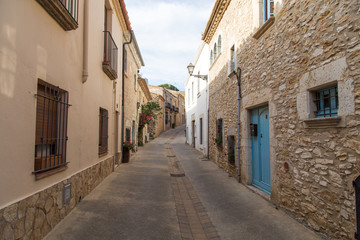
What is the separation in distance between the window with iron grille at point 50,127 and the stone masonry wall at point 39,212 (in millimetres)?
386

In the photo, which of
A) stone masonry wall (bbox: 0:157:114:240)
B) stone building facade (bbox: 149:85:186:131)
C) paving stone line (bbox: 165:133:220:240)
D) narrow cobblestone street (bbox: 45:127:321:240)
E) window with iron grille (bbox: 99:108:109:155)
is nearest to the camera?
stone masonry wall (bbox: 0:157:114:240)

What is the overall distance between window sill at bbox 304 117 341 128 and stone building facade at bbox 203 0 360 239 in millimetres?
14

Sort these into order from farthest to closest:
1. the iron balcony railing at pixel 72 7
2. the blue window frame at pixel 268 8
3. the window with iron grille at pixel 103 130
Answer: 1. the window with iron grille at pixel 103 130
2. the blue window frame at pixel 268 8
3. the iron balcony railing at pixel 72 7

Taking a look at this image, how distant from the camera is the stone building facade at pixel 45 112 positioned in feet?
7.73

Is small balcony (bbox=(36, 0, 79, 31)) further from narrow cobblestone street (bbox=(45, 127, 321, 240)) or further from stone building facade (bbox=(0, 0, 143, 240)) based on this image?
narrow cobblestone street (bbox=(45, 127, 321, 240))

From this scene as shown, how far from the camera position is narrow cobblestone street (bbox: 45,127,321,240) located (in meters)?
3.29

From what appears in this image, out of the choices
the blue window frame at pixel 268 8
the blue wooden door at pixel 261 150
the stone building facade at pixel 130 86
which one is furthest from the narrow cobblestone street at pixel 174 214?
the stone building facade at pixel 130 86

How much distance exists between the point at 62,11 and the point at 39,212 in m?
2.82

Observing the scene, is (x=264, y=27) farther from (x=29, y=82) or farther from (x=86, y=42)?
(x=29, y=82)

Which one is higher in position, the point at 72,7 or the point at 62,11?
the point at 72,7

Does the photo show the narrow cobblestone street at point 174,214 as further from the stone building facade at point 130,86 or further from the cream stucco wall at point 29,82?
the stone building facade at point 130,86

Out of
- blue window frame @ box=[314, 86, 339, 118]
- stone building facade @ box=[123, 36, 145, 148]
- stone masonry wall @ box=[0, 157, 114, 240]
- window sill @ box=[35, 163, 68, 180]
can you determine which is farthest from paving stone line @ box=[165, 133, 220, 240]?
stone building facade @ box=[123, 36, 145, 148]

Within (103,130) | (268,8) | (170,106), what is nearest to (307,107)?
(268,8)

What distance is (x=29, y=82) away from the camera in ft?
8.92
